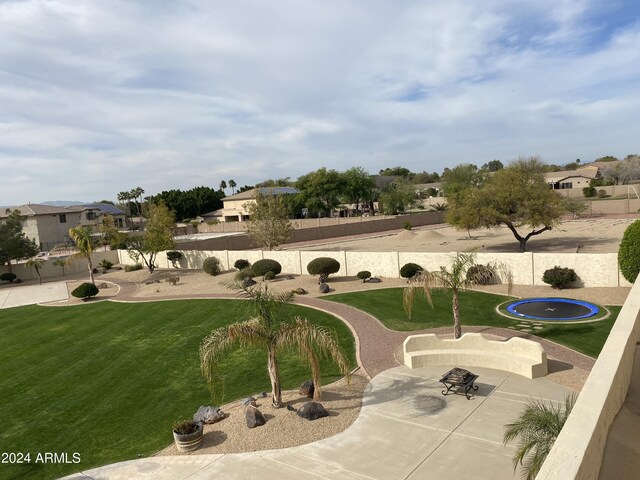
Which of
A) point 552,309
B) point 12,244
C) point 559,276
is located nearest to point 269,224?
point 559,276

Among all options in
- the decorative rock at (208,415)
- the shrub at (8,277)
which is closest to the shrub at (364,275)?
the decorative rock at (208,415)

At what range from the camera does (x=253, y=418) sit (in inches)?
509

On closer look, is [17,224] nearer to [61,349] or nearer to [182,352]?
[61,349]

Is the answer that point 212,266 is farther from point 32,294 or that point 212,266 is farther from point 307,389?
point 307,389

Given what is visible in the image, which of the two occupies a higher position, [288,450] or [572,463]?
[572,463]

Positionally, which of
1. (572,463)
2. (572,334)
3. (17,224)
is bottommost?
(572,334)

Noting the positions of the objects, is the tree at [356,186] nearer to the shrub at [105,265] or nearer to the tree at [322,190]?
the tree at [322,190]

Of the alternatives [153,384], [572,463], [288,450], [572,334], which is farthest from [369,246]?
[572,463]

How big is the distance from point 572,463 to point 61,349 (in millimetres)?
23783

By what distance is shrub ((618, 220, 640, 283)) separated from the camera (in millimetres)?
23453

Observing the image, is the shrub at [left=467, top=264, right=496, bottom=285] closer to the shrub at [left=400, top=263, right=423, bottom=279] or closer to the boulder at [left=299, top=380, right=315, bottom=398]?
the shrub at [left=400, top=263, right=423, bottom=279]

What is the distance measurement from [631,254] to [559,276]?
3.68m

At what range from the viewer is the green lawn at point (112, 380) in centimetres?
1355

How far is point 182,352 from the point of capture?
20.7 meters
